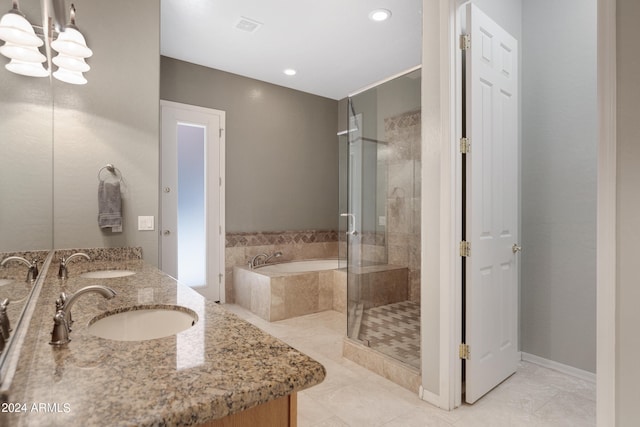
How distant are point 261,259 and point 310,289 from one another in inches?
34.7

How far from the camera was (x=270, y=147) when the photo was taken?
4.68m

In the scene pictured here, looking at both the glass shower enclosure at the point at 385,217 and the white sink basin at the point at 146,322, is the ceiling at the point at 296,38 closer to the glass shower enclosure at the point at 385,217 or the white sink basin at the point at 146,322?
the glass shower enclosure at the point at 385,217

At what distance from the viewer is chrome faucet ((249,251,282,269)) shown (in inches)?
172

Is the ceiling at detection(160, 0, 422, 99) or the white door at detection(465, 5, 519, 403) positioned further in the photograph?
the ceiling at detection(160, 0, 422, 99)

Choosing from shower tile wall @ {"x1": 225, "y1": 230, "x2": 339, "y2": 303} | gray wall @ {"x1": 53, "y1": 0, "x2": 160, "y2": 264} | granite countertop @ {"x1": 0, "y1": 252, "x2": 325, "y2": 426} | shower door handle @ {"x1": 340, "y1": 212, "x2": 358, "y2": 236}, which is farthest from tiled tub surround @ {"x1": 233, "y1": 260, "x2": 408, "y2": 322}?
granite countertop @ {"x1": 0, "y1": 252, "x2": 325, "y2": 426}

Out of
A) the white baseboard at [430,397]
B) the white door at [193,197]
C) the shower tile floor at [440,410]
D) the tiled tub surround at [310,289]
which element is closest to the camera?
the shower tile floor at [440,410]

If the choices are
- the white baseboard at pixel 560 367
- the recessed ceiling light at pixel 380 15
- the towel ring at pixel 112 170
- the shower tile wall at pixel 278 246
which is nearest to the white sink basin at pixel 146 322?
the towel ring at pixel 112 170

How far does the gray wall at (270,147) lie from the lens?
13.5 feet

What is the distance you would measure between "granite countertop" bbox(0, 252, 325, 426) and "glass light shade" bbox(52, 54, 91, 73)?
1.73m

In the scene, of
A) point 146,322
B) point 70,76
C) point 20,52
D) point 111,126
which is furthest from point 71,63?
point 146,322

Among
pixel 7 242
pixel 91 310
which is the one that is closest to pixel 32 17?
pixel 7 242

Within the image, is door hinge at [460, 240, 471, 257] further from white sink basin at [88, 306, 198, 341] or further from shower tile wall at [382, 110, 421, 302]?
white sink basin at [88, 306, 198, 341]

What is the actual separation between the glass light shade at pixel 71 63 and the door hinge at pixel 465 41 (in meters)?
2.34

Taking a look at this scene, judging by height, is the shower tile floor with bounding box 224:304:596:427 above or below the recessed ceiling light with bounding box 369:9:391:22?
below
